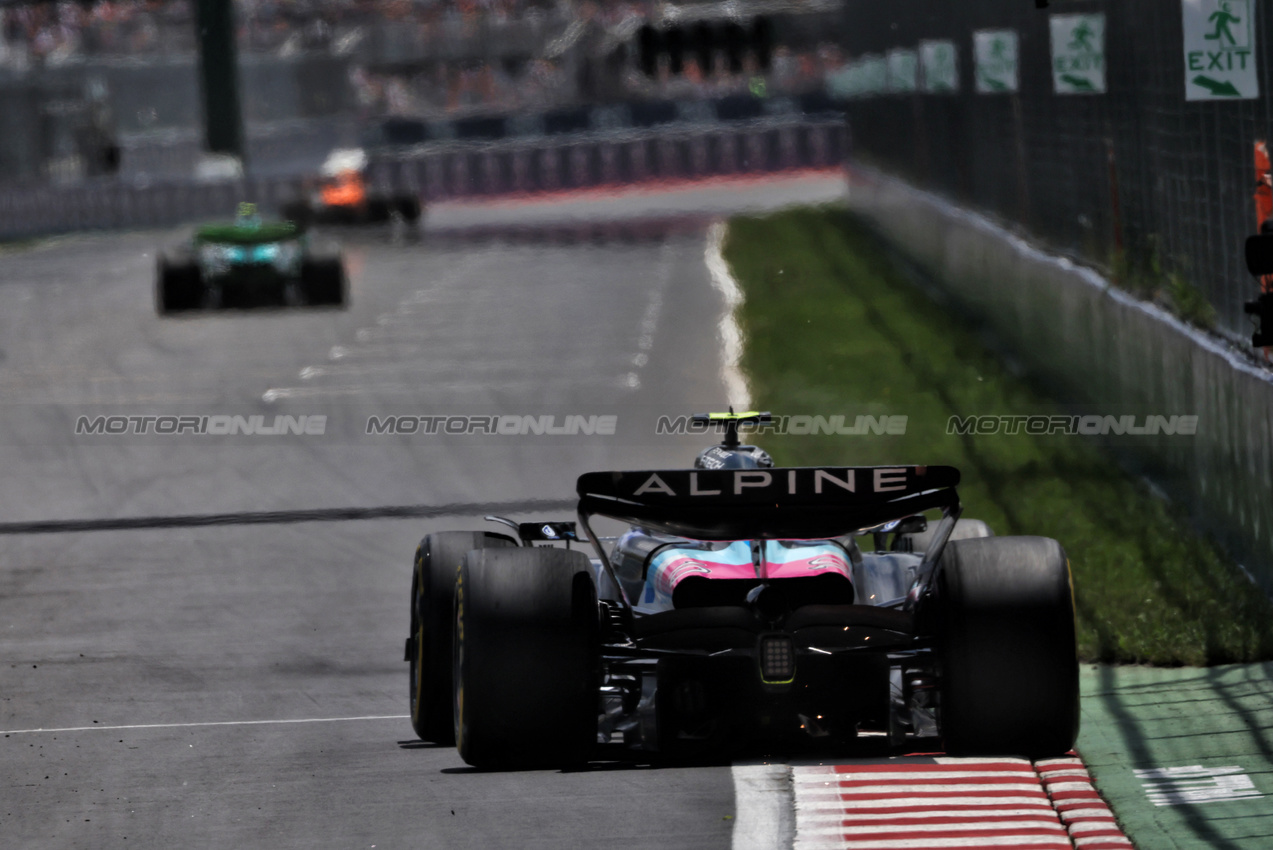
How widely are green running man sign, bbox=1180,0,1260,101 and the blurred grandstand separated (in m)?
48.3

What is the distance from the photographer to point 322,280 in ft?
92.2

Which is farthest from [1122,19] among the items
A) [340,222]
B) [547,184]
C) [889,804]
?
[547,184]

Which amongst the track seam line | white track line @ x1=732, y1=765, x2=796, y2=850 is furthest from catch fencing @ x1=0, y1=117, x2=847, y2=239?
white track line @ x1=732, y1=765, x2=796, y2=850

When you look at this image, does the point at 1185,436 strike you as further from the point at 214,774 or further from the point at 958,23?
the point at 958,23

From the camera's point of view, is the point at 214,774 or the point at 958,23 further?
the point at 958,23

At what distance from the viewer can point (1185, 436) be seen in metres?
12.9

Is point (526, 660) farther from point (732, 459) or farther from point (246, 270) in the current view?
point (246, 270)

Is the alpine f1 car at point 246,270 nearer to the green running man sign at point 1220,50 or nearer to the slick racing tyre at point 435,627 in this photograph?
the green running man sign at point 1220,50

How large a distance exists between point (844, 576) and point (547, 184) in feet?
150

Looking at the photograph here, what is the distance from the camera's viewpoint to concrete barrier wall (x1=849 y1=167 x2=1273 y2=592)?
11336 mm

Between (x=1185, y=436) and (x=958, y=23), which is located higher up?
(x=958, y=23)

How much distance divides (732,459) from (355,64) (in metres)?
69.5

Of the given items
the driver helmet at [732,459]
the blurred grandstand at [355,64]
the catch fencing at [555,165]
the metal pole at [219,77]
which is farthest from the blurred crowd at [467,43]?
the driver helmet at [732,459]

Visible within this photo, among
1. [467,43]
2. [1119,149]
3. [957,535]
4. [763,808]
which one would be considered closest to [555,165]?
[467,43]
